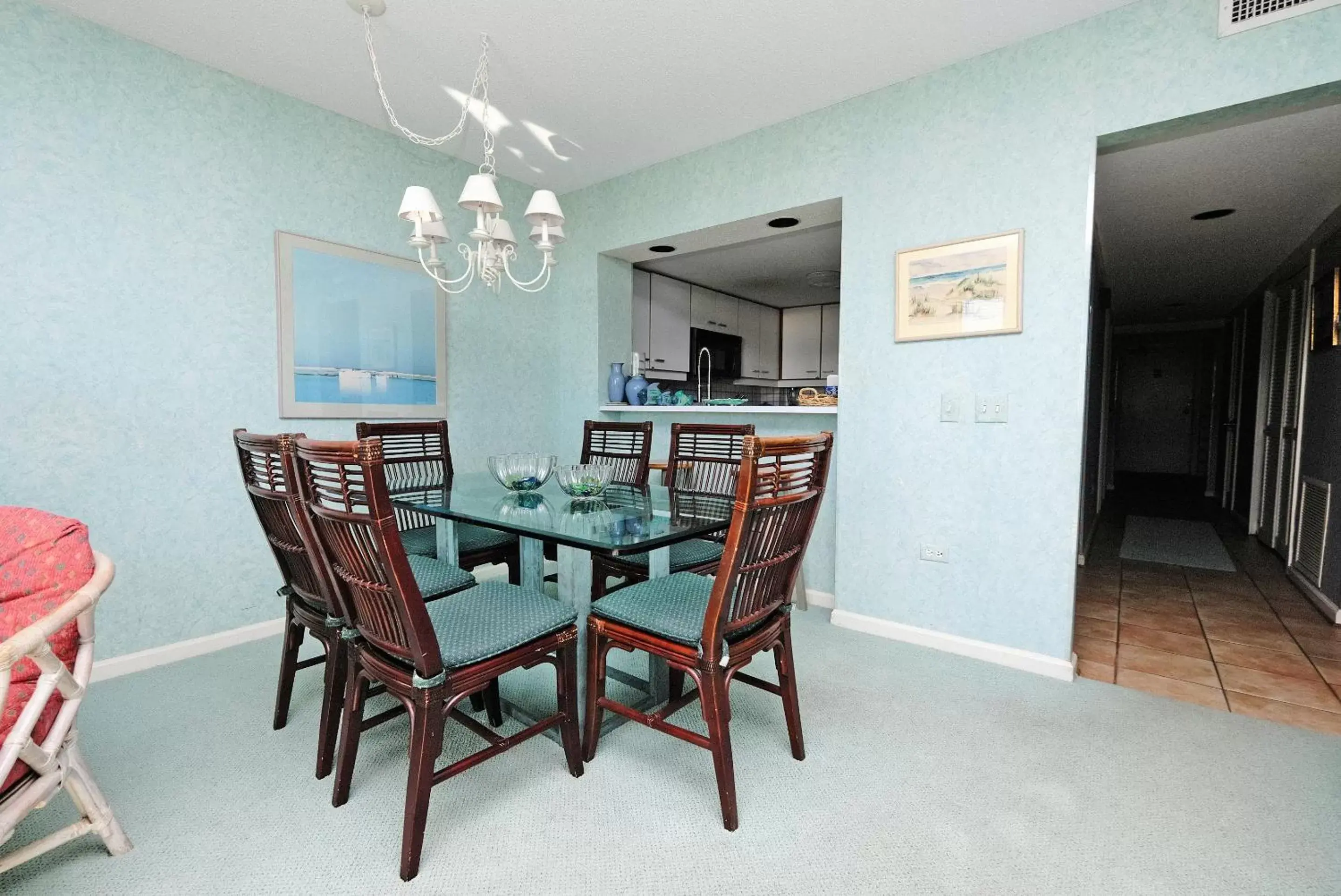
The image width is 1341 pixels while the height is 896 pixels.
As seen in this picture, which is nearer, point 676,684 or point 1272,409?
point 676,684

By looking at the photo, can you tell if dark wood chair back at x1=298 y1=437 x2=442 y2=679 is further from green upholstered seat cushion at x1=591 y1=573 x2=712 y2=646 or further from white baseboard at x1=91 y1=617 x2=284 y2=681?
white baseboard at x1=91 y1=617 x2=284 y2=681

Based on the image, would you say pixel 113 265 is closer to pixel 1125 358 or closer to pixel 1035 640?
pixel 1035 640

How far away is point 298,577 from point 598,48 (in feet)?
7.35

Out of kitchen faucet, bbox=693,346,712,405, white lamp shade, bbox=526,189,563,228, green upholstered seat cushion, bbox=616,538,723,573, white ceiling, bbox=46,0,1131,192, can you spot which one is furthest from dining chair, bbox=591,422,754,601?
kitchen faucet, bbox=693,346,712,405

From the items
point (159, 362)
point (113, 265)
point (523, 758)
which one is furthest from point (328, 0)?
point (523, 758)

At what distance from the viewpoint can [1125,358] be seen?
9484 mm

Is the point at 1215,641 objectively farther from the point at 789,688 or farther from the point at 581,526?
the point at 581,526

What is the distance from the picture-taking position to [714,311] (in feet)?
18.3

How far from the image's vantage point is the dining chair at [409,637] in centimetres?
126

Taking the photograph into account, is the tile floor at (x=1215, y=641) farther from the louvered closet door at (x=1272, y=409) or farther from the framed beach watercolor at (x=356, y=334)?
the framed beach watercolor at (x=356, y=334)

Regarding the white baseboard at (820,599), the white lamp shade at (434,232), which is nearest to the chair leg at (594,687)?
the white lamp shade at (434,232)

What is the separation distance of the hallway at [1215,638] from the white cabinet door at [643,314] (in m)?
3.31

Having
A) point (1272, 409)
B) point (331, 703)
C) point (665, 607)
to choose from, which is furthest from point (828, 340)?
point (331, 703)

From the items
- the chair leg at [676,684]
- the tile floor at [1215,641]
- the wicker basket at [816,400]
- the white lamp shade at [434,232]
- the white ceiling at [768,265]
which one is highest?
the white ceiling at [768,265]
